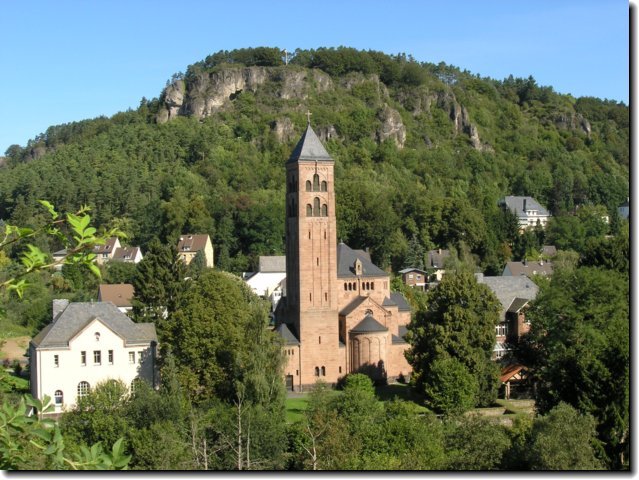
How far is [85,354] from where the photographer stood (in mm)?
32000

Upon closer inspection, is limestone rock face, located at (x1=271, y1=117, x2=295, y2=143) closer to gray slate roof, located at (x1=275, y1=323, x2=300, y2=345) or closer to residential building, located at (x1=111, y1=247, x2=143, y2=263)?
residential building, located at (x1=111, y1=247, x2=143, y2=263)

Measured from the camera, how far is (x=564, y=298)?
20906mm

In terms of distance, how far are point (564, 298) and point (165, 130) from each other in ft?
265

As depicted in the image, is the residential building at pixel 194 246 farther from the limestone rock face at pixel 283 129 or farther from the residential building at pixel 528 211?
the limestone rock face at pixel 283 129

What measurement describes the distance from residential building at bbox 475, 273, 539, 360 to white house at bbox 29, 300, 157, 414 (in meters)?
14.0

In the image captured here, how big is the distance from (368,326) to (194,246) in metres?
34.2

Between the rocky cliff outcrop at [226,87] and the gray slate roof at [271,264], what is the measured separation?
44415 millimetres

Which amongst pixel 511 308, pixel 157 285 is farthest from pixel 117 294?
pixel 511 308

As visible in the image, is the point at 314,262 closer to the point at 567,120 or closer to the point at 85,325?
the point at 85,325

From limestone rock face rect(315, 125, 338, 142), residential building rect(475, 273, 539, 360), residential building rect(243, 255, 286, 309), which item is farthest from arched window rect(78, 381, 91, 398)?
limestone rock face rect(315, 125, 338, 142)

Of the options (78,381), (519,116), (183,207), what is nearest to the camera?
(78,381)

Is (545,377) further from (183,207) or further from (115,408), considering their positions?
(183,207)

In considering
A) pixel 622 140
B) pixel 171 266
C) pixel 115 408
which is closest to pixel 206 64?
pixel 171 266

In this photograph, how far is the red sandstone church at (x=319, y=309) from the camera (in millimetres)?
37188
